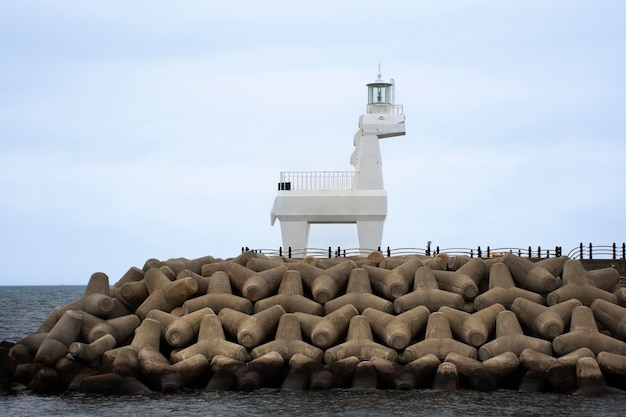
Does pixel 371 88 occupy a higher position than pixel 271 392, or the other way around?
pixel 371 88

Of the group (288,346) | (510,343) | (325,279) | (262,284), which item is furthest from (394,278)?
(288,346)

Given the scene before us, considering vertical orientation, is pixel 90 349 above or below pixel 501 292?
below

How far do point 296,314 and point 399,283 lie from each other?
113 inches

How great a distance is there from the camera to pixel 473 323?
2253cm

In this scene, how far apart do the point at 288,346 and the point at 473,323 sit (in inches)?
158

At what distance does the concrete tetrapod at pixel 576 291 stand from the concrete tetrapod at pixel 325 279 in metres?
4.77

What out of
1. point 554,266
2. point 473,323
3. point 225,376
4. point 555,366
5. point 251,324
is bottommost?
point 225,376

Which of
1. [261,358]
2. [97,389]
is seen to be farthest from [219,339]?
[97,389]

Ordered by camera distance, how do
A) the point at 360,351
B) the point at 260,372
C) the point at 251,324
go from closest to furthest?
the point at 260,372
the point at 360,351
the point at 251,324

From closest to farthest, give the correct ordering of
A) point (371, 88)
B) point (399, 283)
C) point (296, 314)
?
point (296, 314)
point (399, 283)
point (371, 88)

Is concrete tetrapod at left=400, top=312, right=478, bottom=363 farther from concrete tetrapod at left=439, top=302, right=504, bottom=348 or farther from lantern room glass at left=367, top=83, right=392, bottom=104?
lantern room glass at left=367, top=83, right=392, bottom=104

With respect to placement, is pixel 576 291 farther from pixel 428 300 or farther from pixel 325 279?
pixel 325 279

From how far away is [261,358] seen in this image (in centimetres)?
2142

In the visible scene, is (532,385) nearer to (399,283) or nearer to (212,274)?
(399,283)
